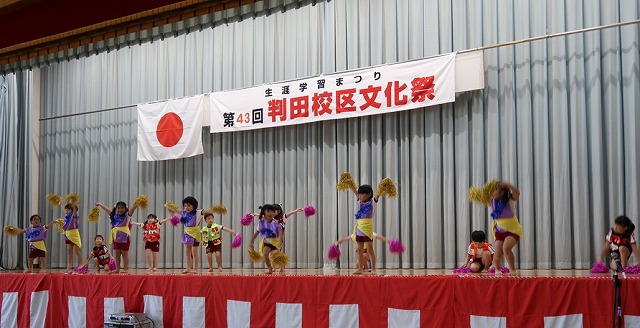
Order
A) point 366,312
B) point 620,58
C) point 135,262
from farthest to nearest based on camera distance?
point 135,262, point 620,58, point 366,312

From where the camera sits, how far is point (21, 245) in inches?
617

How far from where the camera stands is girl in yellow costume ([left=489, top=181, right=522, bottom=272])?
25.2ft

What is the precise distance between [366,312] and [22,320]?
18.5 ft

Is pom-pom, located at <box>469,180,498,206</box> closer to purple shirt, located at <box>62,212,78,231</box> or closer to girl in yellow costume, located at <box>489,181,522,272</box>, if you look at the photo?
girl in yellow costume, located at <box>489,181,522,272</box>

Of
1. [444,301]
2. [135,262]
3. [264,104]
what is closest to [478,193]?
[444,301]

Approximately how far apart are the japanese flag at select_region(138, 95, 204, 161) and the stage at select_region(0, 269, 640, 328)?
4.26 metres

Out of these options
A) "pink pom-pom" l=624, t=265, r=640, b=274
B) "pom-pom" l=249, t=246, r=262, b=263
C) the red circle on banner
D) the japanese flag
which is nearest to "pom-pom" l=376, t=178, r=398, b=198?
"pom-pom" l=249, t=246, r=262, b=263

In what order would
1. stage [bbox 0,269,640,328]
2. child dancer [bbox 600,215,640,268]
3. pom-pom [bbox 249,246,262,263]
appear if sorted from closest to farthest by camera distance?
stage [bbox 0,269,640,328], child dancer [bbox 600,215,640,268], pom-pom [bbox 249,246,262,263]

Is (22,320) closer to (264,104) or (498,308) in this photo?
(264,104)

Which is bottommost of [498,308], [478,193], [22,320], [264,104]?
[22,320]

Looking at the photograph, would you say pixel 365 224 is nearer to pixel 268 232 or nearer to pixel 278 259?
pixel 278 259

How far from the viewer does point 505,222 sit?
7.71 m

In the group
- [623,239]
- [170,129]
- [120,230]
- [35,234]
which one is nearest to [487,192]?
[623,239]

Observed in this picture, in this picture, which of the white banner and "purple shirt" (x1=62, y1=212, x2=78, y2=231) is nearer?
the white banner
